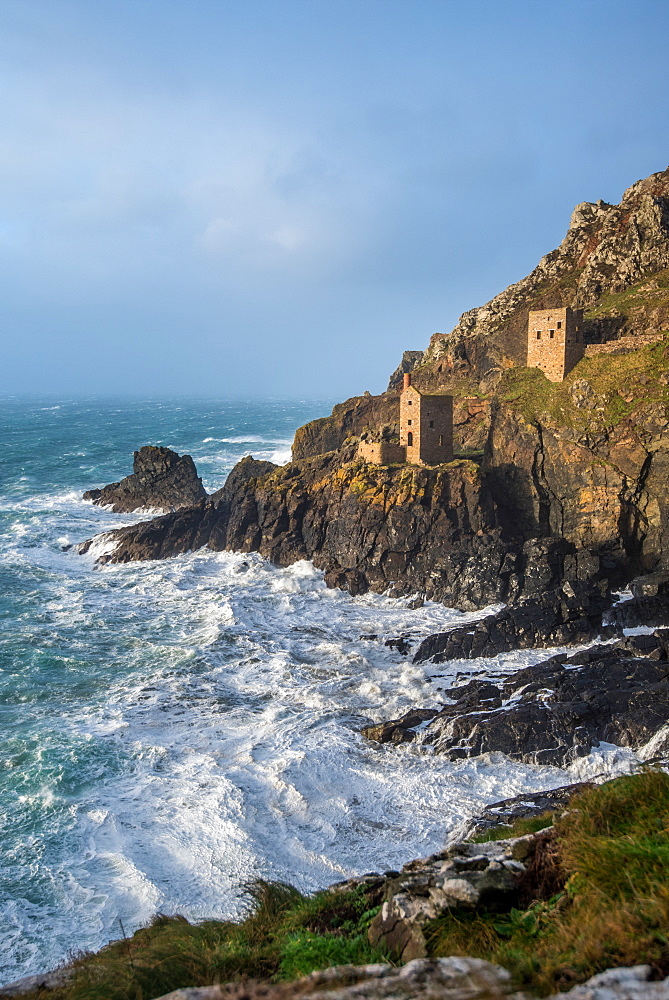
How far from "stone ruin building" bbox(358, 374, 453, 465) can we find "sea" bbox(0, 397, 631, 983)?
7.81m

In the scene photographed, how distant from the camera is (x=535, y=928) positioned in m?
5.02

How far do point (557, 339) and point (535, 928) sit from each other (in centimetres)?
3725

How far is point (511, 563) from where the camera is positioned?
3078cm

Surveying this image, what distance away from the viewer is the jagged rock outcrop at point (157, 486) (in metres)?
50.3

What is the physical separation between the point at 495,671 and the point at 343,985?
823 inches

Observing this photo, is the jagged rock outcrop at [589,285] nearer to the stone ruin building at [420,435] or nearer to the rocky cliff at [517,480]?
the rocky cliff at [517,480]

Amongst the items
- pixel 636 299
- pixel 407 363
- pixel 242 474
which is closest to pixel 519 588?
pixel 636 299

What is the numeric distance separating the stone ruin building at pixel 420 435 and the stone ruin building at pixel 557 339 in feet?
20.9

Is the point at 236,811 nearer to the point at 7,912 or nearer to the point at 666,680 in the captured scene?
the point at 7,912

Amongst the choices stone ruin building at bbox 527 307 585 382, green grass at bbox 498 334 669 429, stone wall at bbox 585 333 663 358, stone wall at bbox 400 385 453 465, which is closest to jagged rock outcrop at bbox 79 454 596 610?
stone wall at bbox 400 385 453 465

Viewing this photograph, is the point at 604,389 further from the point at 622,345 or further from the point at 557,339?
the point at 557,339

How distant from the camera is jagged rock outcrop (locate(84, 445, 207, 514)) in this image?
50.3 meters

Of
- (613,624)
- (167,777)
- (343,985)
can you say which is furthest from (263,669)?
(343,985)

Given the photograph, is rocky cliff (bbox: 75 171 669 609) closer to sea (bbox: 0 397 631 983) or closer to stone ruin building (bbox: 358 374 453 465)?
stone ruin building (bbox: 358 374 453 465)
